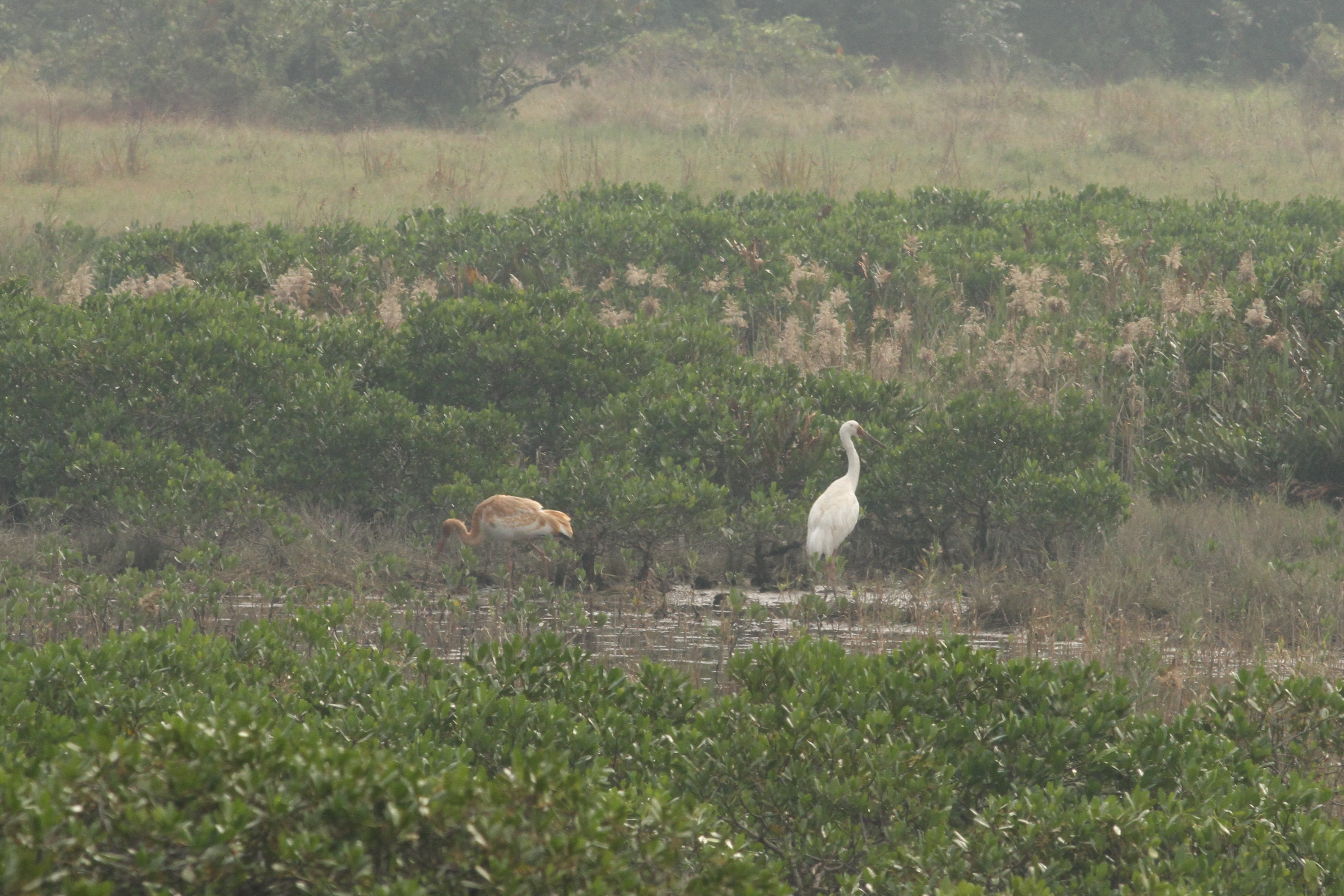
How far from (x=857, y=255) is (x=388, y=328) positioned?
16.4 ft

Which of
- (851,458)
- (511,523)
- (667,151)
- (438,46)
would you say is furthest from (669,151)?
(511,523)

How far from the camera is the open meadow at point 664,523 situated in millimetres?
3305

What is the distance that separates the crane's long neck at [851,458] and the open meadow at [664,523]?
284 mm

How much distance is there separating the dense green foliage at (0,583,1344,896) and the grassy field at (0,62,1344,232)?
42.4ft

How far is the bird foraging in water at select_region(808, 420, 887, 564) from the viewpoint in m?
8.13

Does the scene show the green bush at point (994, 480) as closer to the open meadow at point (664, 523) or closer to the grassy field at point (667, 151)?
the open meadow at point (664, 523)

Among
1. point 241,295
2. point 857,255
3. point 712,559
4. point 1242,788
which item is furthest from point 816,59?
point 1242,788

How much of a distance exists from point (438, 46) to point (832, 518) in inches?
751

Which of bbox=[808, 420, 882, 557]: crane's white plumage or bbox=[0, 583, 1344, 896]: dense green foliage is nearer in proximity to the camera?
bbox=[0, 583, 1344, 896]: dense green foliage

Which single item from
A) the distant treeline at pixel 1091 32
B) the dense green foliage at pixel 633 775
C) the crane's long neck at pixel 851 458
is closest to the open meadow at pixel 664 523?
the dense green foliage at pixel 633 775

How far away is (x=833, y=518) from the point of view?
26.9 feet

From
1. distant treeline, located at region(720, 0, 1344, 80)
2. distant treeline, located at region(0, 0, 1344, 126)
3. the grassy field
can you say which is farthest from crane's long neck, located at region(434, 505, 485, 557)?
distant treeline, located at region(720, 0, 1344, 80)

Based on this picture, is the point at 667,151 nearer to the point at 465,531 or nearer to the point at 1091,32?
the point at 465,531

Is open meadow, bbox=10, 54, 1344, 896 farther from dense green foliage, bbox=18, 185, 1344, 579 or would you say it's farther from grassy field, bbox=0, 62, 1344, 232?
grassy field, bbox=0, 62, 1344, 232
